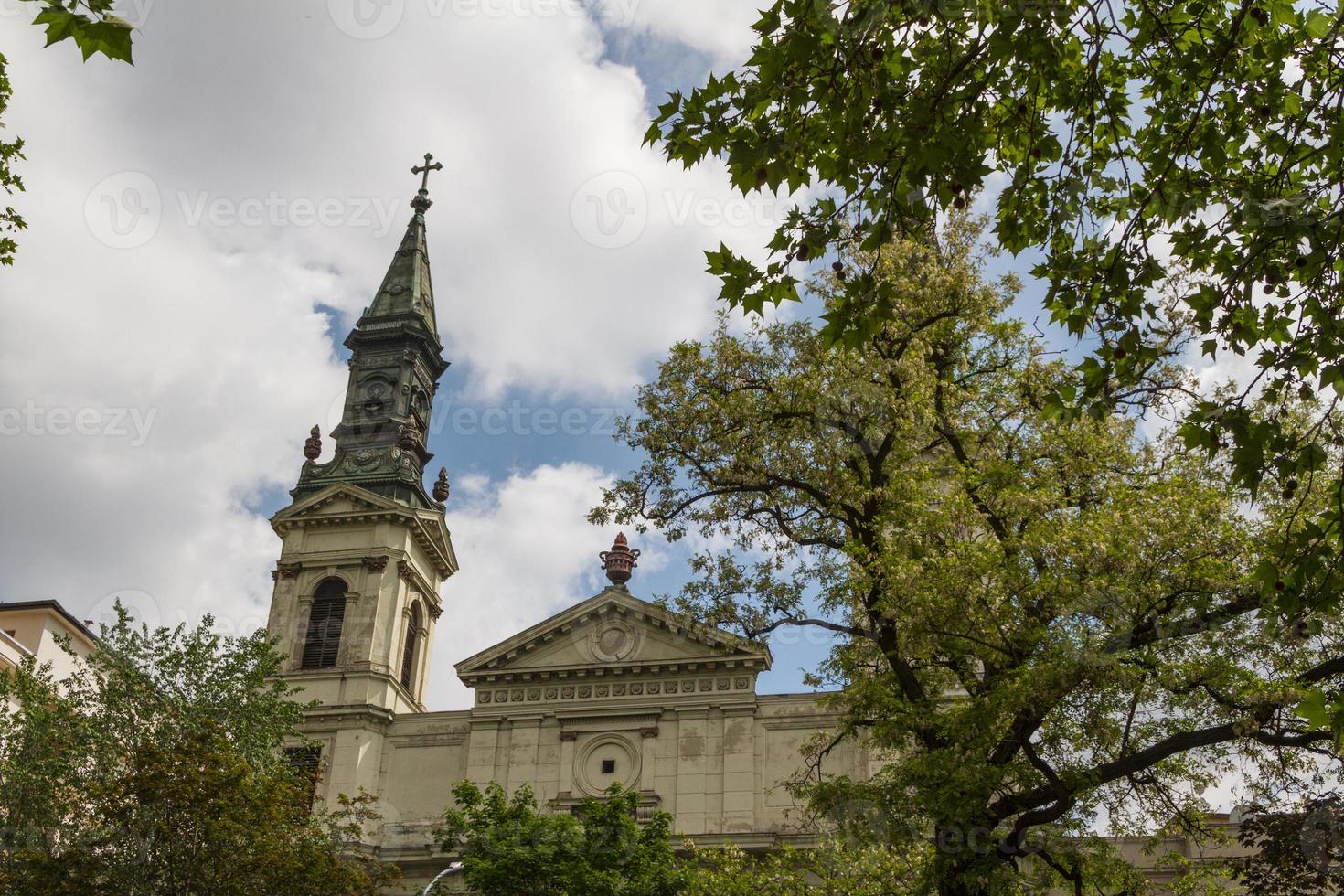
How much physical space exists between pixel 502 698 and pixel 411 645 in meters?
5.98

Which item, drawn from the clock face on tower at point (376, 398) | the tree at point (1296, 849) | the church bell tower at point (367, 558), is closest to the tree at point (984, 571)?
the tree at point (1296, 849)

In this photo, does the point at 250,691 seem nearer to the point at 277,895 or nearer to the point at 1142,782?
the point at 277,895

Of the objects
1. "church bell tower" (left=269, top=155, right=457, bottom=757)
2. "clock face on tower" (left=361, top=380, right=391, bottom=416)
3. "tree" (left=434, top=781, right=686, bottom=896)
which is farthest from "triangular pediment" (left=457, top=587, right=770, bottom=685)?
"clock face on tower" (left=361, top=380, right=391, bottom=416)

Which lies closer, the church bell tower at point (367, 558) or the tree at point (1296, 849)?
the tree at point (1296, 849)

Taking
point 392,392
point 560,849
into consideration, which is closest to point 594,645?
point 560,849

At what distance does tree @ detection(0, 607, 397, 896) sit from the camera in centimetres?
2434

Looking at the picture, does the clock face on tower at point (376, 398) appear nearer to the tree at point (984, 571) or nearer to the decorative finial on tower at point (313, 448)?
the decorative finial on tower at point (313, 448)

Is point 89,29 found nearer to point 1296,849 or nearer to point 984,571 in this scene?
point 984,571

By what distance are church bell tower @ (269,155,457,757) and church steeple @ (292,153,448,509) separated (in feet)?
0.16

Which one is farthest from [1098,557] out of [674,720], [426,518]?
[426,518]

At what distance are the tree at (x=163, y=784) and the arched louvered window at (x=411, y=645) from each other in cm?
1320

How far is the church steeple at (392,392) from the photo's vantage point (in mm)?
45562

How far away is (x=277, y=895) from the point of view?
81.8ft

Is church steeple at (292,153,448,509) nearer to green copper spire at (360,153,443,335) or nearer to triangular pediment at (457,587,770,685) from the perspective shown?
green copper spire at (360,153,443,335)
